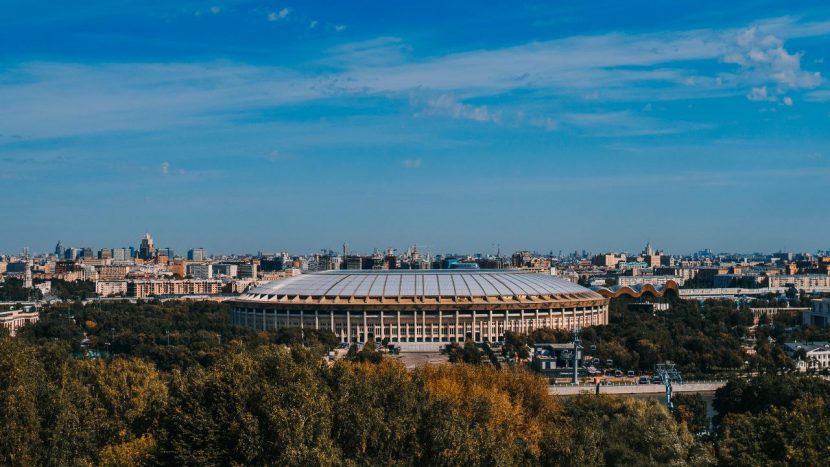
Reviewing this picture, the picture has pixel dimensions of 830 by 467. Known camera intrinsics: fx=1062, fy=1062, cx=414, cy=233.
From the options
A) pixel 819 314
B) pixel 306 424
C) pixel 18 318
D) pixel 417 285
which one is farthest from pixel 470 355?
pixel 18 318

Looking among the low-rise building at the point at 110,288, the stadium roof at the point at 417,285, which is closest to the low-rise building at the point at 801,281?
the stadium roof at the point at 417,285

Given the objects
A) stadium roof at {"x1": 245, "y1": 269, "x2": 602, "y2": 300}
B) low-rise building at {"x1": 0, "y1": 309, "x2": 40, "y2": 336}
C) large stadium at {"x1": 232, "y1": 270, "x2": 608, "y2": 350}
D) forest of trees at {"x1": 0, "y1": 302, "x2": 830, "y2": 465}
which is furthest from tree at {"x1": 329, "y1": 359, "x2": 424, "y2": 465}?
low-rise building at {"x1": 0, "y1": 309, "x2": 40, "y2": 336}

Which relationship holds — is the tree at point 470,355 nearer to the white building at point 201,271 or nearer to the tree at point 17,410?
the tree at point 17,410

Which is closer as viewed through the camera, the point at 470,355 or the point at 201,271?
the point at 470,355

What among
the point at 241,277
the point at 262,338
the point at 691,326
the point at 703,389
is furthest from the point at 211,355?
the point at 241,277

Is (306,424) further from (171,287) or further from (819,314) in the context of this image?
(171,287)

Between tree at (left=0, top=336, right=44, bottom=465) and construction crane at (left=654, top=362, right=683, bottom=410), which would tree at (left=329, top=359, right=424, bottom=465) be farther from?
construction crane at (left=654, top=362, right=683, bottom=410)

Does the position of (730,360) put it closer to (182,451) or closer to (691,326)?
(691,326)
